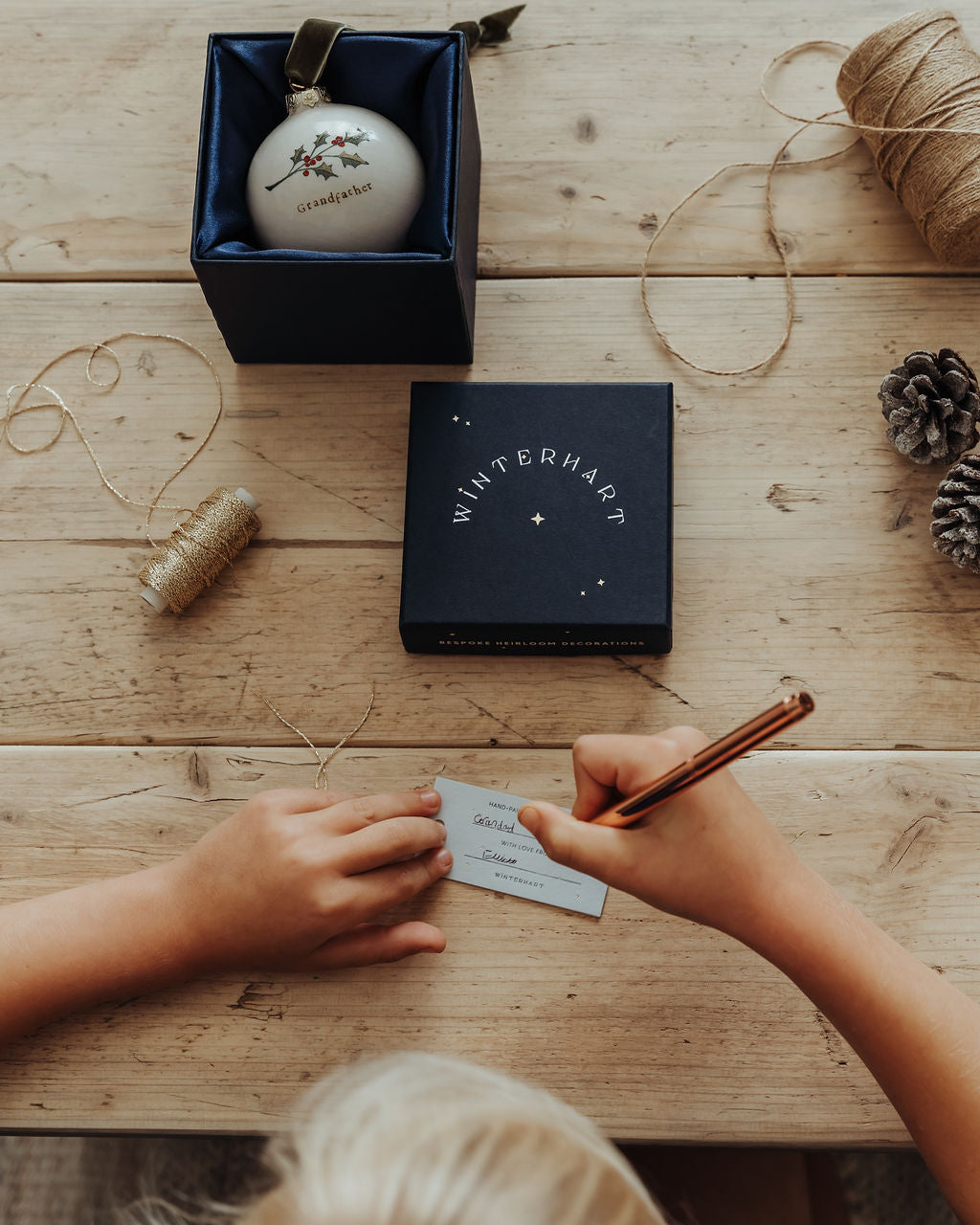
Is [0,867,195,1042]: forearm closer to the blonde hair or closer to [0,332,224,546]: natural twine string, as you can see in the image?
the blonde hair

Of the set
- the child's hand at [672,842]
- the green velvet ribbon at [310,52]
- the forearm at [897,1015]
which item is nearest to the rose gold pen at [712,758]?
the child's hand at [672,842]

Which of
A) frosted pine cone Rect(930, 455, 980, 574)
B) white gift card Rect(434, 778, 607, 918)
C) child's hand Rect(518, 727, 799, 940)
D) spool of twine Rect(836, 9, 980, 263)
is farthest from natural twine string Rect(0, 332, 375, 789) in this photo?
spool of twine Rect(836, 9, 980, 263)

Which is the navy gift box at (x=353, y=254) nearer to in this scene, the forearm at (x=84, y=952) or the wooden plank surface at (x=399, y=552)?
the wooden plank surface at (x=399, y=552)

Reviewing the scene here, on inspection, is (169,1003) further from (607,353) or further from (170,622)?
(607,353)

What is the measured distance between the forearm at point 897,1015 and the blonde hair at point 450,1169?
0.19 meters

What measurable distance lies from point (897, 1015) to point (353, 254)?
0.67 meters

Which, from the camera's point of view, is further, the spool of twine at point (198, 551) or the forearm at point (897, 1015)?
Result: the spool of twine at point (198, 551)

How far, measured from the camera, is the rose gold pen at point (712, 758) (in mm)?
440

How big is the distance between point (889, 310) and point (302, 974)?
0.74 meters

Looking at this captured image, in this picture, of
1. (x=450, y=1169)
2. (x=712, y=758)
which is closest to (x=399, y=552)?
(x=712, y=758)

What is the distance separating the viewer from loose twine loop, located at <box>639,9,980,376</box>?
2.50 ft

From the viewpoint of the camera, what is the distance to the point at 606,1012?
2.34ft

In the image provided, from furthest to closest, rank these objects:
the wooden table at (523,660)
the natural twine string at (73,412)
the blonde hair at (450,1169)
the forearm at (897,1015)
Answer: the natural twine string at (73,412) → the wooden table at (523,660) → the forearm at (897,1015) → the blonde hair at (450,1169)

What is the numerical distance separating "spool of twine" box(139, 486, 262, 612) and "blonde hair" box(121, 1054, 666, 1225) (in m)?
0.42
